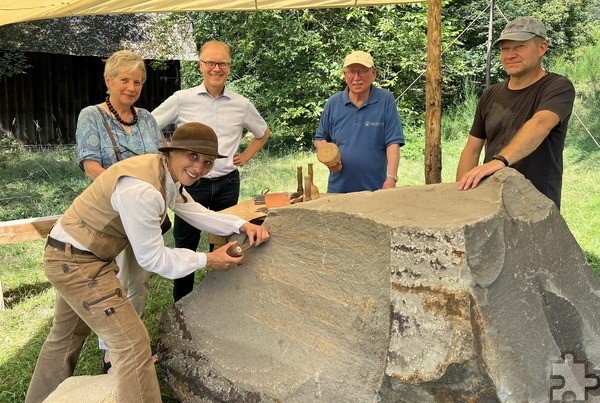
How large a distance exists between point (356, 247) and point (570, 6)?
49.0 ft

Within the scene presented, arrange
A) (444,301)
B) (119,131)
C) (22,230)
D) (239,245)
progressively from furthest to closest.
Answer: (22,230) < (119,131) < (239,245) < (444,301)

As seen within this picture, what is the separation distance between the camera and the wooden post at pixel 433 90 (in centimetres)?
448

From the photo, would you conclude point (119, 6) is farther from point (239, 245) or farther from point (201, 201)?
point (239, 245)

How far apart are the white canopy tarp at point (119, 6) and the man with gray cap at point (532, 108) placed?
111 inches

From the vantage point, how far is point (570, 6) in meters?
14.9

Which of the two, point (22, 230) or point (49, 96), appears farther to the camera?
point (49, 96)

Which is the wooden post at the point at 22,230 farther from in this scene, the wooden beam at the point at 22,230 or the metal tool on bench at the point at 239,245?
the metal tool on bench at the point at 239,245

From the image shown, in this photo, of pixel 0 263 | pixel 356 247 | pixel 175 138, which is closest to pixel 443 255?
pixel 356 247

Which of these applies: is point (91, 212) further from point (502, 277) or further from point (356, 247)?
point (502, 277)

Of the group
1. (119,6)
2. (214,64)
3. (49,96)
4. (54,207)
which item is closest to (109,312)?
(214,64)

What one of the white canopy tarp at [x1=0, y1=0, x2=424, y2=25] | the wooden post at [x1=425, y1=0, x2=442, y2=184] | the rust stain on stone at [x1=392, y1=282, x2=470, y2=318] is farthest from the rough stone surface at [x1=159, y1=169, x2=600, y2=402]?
the white canopy tarp at [x1=0, y1=0, x2=424, y2=25]

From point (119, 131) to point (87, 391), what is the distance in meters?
1.34

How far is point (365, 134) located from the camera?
4023 mm

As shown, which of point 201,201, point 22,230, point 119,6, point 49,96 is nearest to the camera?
point 201,201
